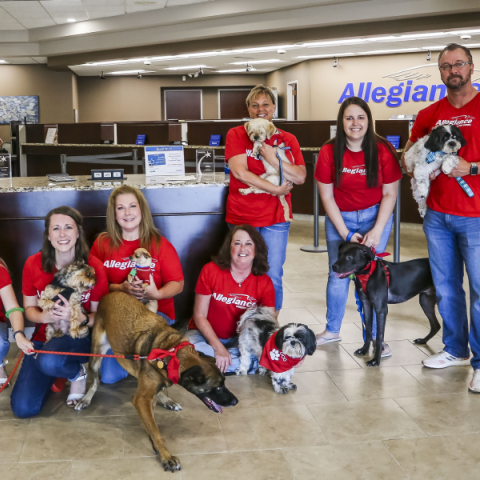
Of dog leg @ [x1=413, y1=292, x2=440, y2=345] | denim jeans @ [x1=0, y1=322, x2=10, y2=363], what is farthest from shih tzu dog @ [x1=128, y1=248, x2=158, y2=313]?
dog leg @ [x1=413, y1=292, x2=440, y2=345]

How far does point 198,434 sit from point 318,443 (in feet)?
1.65

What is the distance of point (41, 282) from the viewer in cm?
258

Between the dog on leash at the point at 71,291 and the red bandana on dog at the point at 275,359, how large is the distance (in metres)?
0.86

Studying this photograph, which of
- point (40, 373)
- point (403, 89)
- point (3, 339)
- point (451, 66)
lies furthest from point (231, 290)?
point (403, 89)

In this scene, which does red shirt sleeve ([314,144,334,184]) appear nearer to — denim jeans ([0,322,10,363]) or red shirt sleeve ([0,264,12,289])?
red shirt sleeve ([0,264,12,289])

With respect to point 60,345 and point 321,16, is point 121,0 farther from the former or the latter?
point 60,345

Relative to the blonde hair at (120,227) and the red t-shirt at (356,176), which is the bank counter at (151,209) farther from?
the red t-shirt at (356,176)

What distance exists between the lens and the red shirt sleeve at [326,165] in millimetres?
3100

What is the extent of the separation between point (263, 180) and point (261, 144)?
0.69 feet

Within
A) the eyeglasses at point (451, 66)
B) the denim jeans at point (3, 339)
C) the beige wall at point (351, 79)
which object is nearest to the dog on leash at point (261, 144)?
the eyeglasses at point (451, 66)

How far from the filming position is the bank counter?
3283 mm

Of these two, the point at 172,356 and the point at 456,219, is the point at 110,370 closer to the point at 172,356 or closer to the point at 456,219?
the point at 172,356

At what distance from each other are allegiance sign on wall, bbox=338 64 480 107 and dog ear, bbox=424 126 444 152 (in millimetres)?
9547

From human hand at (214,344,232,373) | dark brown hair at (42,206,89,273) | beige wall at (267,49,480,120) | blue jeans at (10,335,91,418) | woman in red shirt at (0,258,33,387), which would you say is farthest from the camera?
beige wall at (267,49,480,120)
